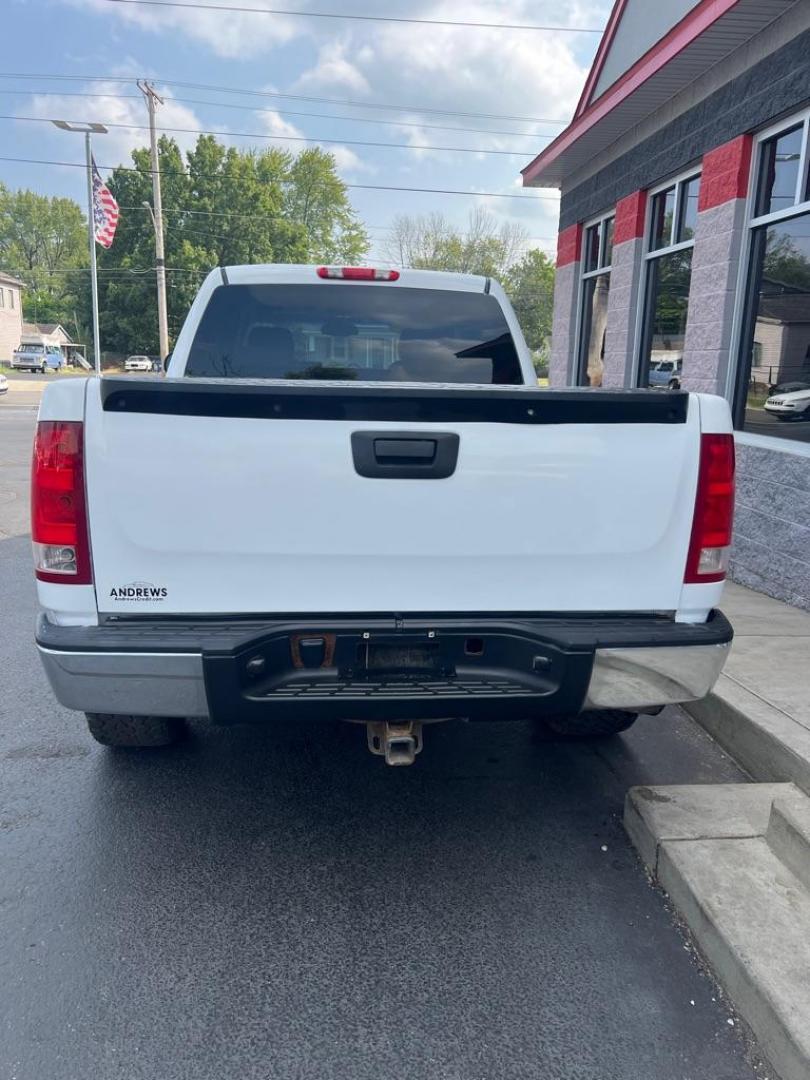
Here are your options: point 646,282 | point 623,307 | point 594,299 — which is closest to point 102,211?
point 594,299

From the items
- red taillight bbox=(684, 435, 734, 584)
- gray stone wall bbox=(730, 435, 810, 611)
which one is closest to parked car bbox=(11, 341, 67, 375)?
gray stone wall bbox=(730, 435, 810, 611)

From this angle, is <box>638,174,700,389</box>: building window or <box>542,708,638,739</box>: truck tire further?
<box>638,174,700,389</box>: building window

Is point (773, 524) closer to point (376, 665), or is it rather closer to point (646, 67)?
point (646, 67)

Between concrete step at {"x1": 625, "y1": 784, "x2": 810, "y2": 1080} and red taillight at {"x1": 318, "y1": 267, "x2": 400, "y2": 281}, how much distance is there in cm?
271

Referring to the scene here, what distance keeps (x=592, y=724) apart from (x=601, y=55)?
8.47 m

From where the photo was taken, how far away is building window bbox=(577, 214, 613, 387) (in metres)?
9.58

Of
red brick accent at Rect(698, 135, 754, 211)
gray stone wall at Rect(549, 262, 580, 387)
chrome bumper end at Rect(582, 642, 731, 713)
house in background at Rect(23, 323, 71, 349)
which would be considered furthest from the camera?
house in background at Rect(23, 323, 71, 349)

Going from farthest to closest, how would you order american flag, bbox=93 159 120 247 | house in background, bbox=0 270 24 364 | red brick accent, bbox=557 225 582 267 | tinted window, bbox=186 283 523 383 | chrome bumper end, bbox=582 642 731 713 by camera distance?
house in background, bbox=0 270 24 364 → american flag, bbox=93 159 120 247 → red brick accent, bbox=557 225 582 267 → tinted window, bbox=186 283 523 383 → chrome bumper end, bbox=582 642 731 713

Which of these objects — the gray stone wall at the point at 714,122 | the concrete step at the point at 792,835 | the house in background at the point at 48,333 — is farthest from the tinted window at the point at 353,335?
the house in background at the point at 48,333

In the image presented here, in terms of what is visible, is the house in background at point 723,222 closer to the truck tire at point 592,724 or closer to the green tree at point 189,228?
the truck tire at point 592,724

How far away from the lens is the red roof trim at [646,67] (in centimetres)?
569

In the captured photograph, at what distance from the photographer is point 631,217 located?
8.45 m

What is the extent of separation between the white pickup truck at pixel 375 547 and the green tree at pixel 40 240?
327ft

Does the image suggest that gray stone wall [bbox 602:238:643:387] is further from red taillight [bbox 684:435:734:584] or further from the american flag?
the american flag
